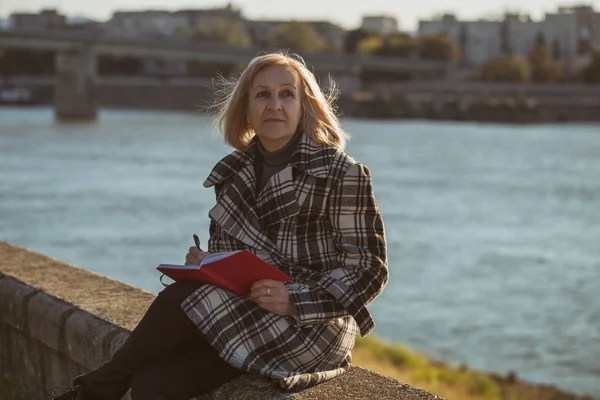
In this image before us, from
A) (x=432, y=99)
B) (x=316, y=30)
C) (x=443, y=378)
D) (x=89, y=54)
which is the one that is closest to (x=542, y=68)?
(x=432, y=99)

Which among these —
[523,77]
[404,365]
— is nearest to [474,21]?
[523,77]

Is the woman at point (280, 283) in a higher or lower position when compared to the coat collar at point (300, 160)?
lower

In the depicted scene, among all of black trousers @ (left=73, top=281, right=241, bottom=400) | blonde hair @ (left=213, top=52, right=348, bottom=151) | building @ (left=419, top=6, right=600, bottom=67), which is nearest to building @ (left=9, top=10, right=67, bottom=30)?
building @ (left=419, top=6, right=600, bottom=67)

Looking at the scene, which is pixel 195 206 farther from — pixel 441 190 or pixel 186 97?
pixel 186 97

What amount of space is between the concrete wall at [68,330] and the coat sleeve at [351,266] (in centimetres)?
17

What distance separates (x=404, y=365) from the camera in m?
7.76

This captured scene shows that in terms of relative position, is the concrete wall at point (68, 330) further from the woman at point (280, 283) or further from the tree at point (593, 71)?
the tree at point (593, 71)

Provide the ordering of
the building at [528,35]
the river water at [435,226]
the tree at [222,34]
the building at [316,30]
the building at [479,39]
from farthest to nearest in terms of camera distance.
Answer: the building at [316,30], the building at [479,39], the building at [528,35], the tree at [222,34], the river water at [435,226]

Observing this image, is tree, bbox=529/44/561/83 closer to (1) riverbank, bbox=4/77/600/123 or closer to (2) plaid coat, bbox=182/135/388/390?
(1) riverbank, bbox=4/77/600/123

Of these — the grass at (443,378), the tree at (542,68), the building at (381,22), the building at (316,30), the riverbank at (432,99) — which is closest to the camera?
the grass at (443,378)

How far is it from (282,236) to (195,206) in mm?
18768

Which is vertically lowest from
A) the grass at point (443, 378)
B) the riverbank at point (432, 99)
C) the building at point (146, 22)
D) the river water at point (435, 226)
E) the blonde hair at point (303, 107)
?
the riverbank at point (432, 99)

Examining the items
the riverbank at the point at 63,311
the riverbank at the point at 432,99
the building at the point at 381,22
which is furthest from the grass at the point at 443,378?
the building at the point at 381,22

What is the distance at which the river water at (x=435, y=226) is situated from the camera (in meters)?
11.6
